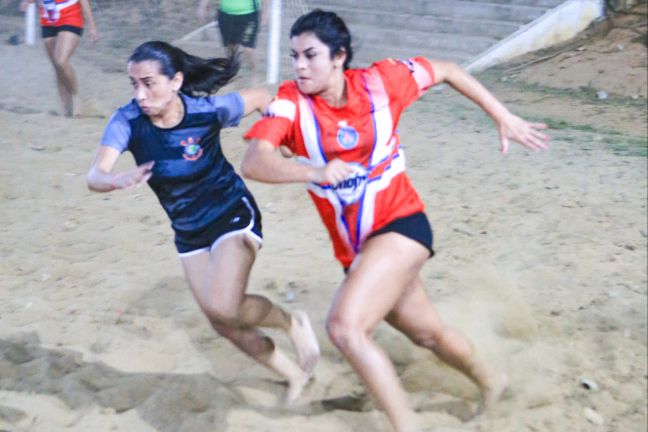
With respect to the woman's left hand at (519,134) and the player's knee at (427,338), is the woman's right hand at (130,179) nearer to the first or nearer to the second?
the player's knee at (427,338)

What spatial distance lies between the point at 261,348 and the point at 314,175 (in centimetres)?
Result: 134

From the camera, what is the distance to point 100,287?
19.8 ft

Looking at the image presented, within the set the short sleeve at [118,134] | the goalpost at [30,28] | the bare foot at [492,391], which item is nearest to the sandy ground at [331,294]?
the bare foot at [492,391]

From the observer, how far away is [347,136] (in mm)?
3893

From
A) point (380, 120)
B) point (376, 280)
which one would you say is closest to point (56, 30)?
point (380, 120)

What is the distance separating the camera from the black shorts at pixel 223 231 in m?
4.52

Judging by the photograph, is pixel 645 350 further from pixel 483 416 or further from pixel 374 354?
pixel 374 354

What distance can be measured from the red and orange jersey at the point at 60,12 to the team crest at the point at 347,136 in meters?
6.65

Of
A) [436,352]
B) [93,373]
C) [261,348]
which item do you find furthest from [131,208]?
[436,352]

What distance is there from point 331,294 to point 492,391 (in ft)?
5.36

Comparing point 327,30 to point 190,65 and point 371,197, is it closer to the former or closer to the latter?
point 371,197

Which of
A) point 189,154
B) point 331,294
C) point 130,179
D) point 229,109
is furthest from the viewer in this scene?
point 331,294

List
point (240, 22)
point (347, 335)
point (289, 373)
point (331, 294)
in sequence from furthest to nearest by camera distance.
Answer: point (240, 22)
point (331, 294)
point (289, 373)
point (347, 335)

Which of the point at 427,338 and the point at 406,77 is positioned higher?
the point at 406,77
